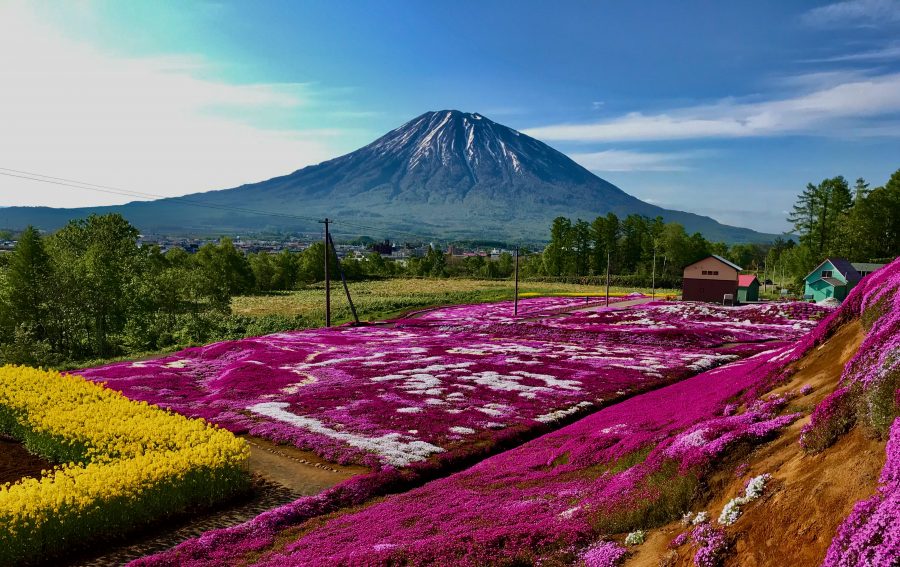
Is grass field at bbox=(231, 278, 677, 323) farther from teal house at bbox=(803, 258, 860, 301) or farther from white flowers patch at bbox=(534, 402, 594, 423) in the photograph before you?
white flowers patch at bbox=(534, 402, 594, 423)

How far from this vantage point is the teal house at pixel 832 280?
79625 millimetres

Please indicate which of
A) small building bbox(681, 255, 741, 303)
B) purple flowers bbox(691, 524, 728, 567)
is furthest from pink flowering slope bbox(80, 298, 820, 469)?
small building bbox(681, 255, 741, 303)

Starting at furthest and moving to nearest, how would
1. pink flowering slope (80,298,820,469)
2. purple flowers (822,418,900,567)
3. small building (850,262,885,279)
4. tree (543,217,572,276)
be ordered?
tree (543,217,572,276)
small building (850,262,885,279)
pink flowering slope (80,298,820,469)
purple flowers (822,418,900,567)

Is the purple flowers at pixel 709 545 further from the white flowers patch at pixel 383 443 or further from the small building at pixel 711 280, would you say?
the small building at pixel 711 280

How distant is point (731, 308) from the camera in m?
78.8

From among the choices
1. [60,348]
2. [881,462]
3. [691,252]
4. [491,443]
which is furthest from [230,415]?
[691,252]

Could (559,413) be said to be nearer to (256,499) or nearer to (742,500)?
(256,499)

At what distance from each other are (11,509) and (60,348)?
2708 inches

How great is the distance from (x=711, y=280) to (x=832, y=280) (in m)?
17.1

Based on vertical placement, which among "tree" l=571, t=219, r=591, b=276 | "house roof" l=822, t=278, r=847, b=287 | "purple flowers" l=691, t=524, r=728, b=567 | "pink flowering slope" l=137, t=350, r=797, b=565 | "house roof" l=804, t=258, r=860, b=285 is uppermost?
"tree" l=571, t=219, r=591, b=276

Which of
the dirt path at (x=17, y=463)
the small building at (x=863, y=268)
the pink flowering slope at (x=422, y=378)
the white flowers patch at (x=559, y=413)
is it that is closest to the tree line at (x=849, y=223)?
the small building at (x=863, y=268)

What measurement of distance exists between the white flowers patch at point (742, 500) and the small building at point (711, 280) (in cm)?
8697

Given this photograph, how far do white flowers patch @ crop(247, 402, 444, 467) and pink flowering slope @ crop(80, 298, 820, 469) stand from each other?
0.08m

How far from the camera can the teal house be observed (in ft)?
261
